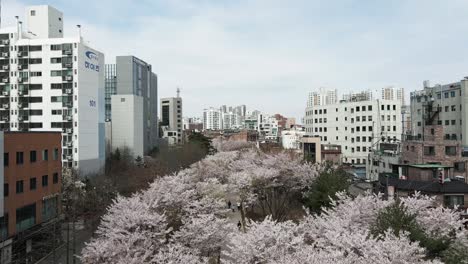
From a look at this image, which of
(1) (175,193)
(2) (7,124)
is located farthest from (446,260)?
(2) (7,124)

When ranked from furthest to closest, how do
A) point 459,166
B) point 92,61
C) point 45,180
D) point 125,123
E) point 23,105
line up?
point 125,123 < point 92,61 < point 23,105 < point 459,166 < point 45,180

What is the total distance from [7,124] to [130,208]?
31277 mm

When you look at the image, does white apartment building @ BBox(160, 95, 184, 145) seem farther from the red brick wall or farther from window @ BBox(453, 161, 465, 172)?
window @ BBox(453, 161, 465, 172)

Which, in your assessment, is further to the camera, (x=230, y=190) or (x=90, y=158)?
(x=90, y=158)

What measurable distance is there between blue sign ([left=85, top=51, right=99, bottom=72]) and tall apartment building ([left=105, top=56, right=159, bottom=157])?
19.1m

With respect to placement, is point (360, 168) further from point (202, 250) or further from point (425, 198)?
point (202, 250)

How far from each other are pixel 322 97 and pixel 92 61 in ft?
242

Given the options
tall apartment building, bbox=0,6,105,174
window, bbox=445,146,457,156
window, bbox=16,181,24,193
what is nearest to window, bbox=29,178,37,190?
window, bbox=16,181,24,193

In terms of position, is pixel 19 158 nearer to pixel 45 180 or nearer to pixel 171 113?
pixel 45 180

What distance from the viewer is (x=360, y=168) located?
61094mm

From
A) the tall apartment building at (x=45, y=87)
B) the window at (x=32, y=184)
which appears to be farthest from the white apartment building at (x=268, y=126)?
the window at (x=32, y=184)

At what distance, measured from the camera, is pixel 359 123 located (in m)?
70.3

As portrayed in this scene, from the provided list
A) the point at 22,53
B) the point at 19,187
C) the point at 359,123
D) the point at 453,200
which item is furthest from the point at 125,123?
the point at 453,200

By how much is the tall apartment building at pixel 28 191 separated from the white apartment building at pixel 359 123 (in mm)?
50948
